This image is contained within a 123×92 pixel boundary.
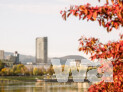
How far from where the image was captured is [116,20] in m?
4.58

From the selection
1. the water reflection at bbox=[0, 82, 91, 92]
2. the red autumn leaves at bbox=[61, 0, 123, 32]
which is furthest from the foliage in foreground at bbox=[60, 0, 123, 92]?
the water reflection at bbox=[0, 82, 91, 92]

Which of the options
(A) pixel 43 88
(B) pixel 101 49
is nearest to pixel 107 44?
(B) pixel 101 49

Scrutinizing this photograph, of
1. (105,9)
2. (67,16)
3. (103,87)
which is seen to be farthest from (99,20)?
(103,87)

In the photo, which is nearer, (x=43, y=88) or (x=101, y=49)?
(x=101, y=49)

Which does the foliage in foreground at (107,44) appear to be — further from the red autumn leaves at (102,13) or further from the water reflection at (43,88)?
the water reflection at (43,88)

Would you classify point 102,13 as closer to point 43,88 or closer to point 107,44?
point 107,44

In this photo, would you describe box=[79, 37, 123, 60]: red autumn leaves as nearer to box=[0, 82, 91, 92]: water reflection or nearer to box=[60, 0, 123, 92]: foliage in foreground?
box=[60, 0, 123, 92]: foliage in foreground

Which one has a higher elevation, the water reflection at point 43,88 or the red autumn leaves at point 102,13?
the red autumn leaves at point 102,13

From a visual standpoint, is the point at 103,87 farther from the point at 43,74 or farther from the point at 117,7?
the point at 43,74

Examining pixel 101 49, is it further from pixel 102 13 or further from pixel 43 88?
pixel 43 88

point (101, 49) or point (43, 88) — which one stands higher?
point (101, 49)

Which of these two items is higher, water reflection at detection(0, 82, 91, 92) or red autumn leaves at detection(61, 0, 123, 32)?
red autumn leaves at detection(61, 0, 123, 32)

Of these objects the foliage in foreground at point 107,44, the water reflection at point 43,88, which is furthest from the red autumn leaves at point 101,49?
the water reflection at point 43,88

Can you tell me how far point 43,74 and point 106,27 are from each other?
11390cm
